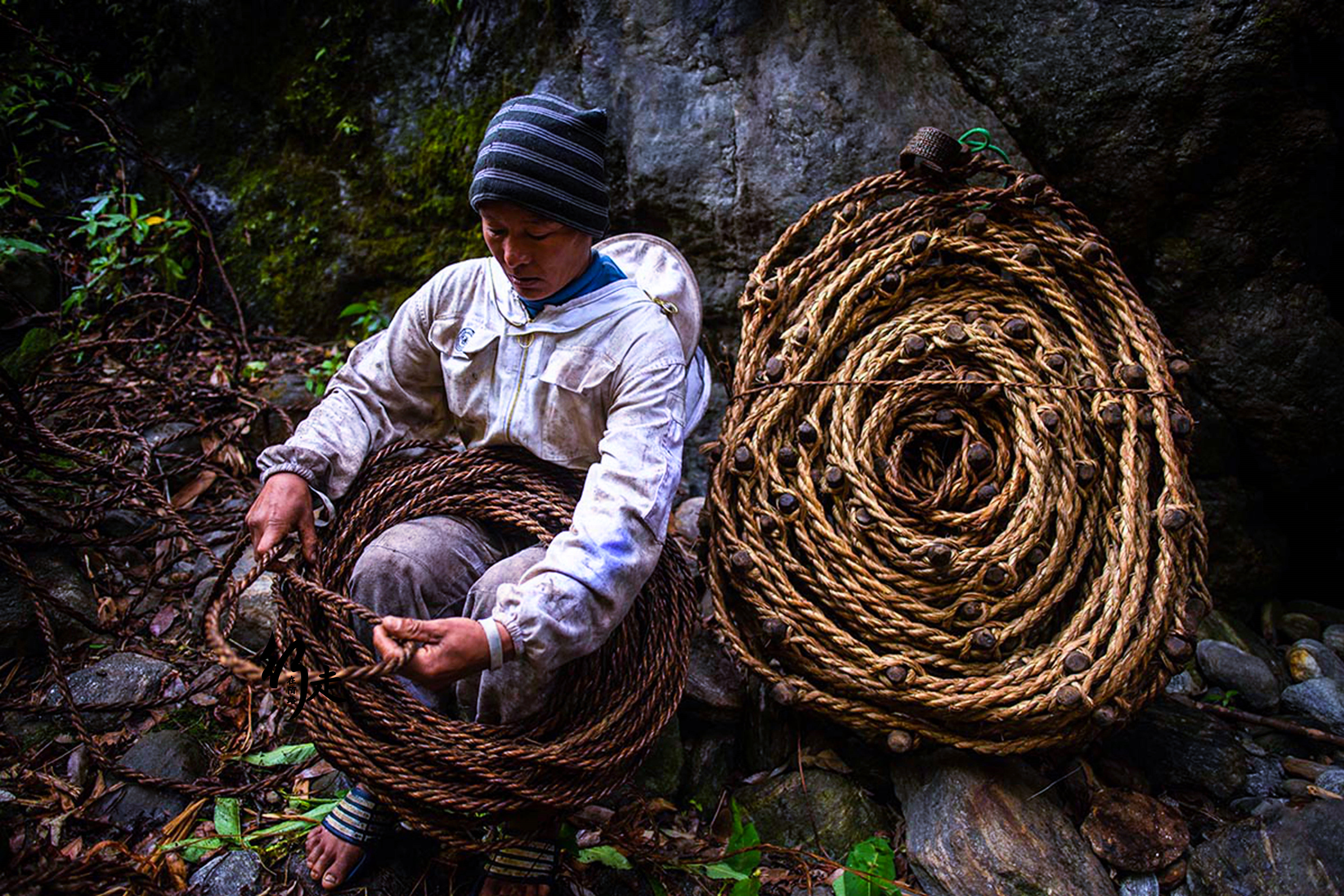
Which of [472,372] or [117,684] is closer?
[472,372]

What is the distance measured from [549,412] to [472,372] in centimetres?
25

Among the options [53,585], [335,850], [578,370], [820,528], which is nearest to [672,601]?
[820,528]

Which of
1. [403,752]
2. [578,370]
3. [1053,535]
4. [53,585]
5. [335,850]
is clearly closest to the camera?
[403,752]

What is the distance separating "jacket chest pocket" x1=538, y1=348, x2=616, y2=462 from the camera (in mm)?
2049

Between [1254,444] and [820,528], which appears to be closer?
[820,528]

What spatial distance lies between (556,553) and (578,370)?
0.54 metres

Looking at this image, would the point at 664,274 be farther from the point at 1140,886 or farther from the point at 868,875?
the point at 1140,886

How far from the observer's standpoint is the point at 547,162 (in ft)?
6.25

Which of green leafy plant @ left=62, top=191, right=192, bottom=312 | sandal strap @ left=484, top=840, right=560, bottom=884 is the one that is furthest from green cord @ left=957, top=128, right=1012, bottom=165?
green leafy plant @ left=62, top=191, right=192, bottom=312

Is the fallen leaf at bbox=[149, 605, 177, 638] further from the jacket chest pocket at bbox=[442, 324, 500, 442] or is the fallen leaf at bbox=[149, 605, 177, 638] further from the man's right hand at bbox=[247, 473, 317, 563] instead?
the jacket chest pocket at bbox=[442, 324, 500, 442]

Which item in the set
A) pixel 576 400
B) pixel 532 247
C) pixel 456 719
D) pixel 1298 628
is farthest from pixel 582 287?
pixel 1298 628

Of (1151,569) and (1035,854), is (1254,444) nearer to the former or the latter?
(1151,569)

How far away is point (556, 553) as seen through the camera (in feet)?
5.66

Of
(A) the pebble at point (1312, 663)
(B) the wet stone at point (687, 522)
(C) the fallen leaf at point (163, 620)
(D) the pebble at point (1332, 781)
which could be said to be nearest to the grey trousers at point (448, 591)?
(B) the wet stone at point (687, 522)
